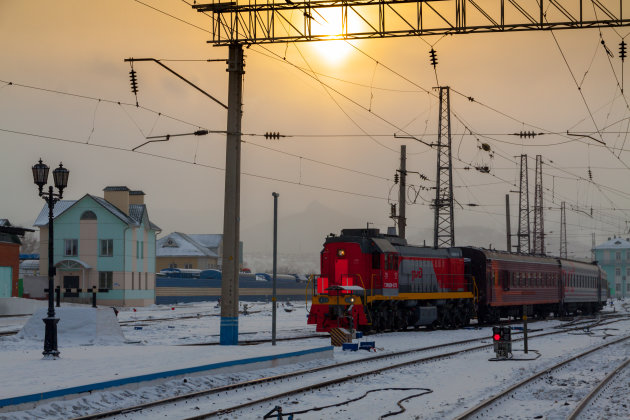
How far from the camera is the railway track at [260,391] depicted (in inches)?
544

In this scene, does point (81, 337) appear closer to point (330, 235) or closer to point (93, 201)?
point (330, 235)

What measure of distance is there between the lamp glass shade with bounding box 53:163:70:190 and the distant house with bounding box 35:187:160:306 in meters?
47.8

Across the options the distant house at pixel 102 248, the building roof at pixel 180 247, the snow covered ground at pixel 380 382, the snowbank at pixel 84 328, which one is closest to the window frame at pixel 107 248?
the distant house at pixel 102 248

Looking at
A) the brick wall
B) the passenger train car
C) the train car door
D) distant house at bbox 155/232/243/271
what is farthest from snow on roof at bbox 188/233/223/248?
the train car door

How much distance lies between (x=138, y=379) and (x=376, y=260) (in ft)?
60.5

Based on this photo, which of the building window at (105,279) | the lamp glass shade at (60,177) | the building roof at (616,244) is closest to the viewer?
the lamp glass shade at (60,177)

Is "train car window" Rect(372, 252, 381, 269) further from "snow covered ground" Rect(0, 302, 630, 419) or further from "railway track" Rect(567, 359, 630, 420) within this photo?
"railway track" Rect(567, 359, 630, 420)

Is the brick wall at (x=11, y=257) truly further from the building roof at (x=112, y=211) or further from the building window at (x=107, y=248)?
the building roof at (x=112, y=211)

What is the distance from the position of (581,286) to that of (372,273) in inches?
1174

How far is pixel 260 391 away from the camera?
16.6 metres

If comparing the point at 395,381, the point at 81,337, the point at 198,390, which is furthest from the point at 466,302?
the point at 198,390

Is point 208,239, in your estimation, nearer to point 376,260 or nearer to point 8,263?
point 8,263

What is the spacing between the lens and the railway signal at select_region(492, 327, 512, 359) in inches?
923

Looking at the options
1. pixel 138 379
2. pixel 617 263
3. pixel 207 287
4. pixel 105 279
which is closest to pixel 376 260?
pixel 138 379
